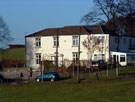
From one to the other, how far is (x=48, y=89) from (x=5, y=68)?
3347 centimetres

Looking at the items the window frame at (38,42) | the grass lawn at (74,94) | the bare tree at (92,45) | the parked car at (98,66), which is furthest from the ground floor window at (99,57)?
the grass lawn at (74,94)

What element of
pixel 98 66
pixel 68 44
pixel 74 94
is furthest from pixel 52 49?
pixel 74 94

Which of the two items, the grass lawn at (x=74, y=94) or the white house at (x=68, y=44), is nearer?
the grass lawn at (x=74, y=94)

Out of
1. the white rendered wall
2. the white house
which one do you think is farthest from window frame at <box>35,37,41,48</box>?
the white rendered wall

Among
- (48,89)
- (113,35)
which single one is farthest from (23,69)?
(48,89)

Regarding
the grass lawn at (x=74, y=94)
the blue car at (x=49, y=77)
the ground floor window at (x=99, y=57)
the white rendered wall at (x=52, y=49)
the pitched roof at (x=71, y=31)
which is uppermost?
the pitched roof at (x=71, y=31)

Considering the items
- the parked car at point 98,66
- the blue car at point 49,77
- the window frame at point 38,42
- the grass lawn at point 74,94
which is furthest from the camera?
the window frame at point 38,42

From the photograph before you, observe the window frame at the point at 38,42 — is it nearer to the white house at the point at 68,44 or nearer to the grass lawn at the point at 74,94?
the white house at the point at 68,44

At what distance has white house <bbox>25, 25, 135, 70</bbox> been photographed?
195 ft

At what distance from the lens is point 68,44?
61500 millimetres

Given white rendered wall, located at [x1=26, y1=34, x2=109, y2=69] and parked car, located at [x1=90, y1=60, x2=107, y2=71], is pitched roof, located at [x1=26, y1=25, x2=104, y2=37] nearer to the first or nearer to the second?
white rendered wall, located at [x1=26, y1=34, x2=109, y2=69]

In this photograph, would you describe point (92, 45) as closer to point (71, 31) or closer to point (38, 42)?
point (71, 31)

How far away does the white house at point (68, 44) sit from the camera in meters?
59.4

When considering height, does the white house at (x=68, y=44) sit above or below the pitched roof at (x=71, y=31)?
below
